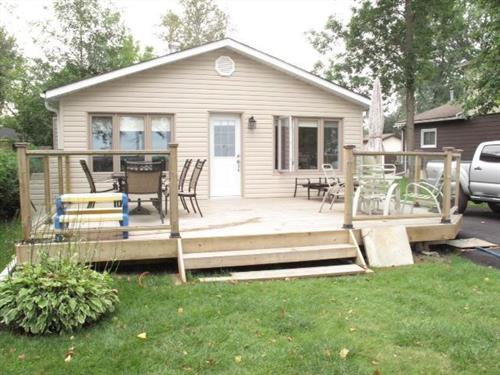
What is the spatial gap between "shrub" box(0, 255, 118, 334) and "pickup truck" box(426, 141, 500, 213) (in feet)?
22.0

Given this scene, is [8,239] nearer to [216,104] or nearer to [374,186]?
[216,104]

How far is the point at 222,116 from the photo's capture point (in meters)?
9.61

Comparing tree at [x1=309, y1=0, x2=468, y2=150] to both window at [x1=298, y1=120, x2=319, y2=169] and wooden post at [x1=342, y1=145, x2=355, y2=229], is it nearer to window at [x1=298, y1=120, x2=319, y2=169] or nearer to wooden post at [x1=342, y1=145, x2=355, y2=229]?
window at [x1=298, y1=120, x2=319, y2=169]

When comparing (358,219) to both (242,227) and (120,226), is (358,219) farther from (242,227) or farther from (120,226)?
(120,226)

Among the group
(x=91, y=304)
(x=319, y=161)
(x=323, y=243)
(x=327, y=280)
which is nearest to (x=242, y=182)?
(x=319, y=161)

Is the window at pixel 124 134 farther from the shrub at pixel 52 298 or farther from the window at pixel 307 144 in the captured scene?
the shrub at pixel 52 298

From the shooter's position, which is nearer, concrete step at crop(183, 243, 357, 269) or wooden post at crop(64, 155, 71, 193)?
concrete step at crop(183, 243, 357, 269)

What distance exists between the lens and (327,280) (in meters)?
4.61

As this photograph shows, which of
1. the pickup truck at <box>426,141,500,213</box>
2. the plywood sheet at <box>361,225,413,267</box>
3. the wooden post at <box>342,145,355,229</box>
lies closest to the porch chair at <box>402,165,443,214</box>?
the plywood sheet at <box>361,225,413,267</box>

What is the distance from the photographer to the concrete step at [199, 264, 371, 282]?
4.59 meters

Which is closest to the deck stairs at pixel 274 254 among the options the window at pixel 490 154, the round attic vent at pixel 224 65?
the window at pixel 490 154

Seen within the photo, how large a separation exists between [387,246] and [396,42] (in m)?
13.4

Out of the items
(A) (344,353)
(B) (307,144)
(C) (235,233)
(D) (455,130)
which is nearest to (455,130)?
(D) (455,130)

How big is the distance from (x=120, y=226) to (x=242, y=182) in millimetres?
5146
